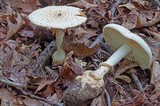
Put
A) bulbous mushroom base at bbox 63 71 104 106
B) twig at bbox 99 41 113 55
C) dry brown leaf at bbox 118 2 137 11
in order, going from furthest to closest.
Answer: dry brown leaf at bbox 118 2 137 11 → twig at bbox 99 41 113 55 → bulbous mushroom base at bbox 63 71 104 106

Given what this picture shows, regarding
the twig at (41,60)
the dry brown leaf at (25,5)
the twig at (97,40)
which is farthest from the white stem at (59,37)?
the dry brown leaf at (25,5)

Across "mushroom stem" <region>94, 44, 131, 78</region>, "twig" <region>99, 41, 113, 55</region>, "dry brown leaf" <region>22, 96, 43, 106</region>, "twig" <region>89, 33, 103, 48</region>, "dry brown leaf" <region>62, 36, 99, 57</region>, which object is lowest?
"dry brown leaf" <region>22, 96, 43, 106</region>

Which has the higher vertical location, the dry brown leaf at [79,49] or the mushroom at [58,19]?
the mushroom at [58,19]

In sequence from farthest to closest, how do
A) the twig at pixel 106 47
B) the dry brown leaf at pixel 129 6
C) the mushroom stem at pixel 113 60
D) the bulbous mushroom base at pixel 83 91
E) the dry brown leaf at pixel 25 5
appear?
the dry brown leaf at pixel 129 6 → the dry brown leaf at pixel 25 5 → the twig at pixel 106 47 → the mushroom stem at pixel 113 60 → the bulbous mushroom base at pixel 83 91

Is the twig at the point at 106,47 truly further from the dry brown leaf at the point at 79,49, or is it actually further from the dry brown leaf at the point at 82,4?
the dry brown leaf at the point at 82,4

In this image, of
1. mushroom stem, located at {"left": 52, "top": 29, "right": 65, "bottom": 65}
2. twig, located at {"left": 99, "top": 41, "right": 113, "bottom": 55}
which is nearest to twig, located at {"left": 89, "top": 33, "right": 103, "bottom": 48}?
twig, located at {"left": 99, "top": 41, "right": 113, "bottom": 55}

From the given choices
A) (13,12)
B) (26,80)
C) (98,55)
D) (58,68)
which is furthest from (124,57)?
Answer: (13,12)

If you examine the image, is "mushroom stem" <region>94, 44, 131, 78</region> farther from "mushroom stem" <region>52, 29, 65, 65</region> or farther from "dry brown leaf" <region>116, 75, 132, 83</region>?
"mushroom stem" <region>52, 29, 65, 65</region>

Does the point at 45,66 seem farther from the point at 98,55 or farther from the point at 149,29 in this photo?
the point at 149,29
